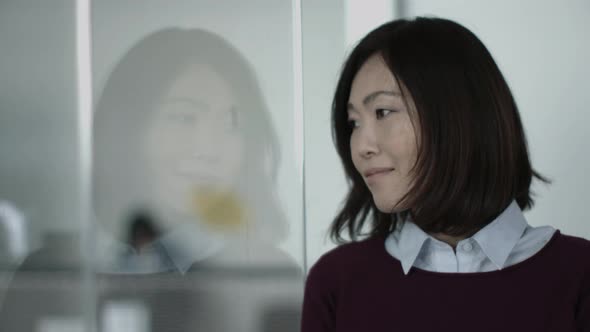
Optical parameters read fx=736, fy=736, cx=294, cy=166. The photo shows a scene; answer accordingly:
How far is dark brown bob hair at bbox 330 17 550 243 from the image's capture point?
1.09 meters

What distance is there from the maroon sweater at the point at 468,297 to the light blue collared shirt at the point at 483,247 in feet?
0.05

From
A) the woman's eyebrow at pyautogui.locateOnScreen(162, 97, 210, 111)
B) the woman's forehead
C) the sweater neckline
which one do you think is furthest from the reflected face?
the sweater neckline

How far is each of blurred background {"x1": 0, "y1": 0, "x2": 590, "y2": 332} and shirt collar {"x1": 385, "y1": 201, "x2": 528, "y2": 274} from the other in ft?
2.70

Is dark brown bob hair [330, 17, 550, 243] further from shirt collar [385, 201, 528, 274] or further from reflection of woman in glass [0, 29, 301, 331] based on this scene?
reflection of woman in glass [0, 29, 301, 331]

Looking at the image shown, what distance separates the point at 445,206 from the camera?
1.12 meters

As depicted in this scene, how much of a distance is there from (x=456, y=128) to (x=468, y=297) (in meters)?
0.25

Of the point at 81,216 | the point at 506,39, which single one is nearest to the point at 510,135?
the point at 506,39

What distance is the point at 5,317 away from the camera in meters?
2.13

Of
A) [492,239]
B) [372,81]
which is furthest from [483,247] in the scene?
[372,81]

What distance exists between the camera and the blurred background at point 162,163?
201 centimetres

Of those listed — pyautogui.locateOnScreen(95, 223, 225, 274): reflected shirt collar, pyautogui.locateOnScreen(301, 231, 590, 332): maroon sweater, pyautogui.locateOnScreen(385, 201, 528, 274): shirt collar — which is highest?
pyautogui.locateOnScreen(385, 201, 528, 274): shirt collar

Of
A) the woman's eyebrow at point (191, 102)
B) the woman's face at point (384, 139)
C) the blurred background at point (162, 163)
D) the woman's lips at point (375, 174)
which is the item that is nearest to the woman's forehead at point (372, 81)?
the woman's face at point (384, 139)

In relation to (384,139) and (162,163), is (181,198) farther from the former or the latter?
(384,139)

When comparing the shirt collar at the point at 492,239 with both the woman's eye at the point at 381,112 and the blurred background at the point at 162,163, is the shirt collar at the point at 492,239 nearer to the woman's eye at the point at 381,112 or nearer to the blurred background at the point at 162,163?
the woman's eye at the point at 381,112
